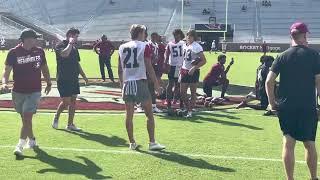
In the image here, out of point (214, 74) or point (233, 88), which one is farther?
point (233, 88)

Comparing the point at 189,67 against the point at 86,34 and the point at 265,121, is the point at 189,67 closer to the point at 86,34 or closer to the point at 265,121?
the point at 265,121

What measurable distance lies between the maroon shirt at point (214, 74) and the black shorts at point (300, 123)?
319 inches

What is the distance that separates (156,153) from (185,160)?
568 mm

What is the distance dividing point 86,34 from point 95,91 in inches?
1810

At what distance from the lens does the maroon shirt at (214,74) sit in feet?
45.9

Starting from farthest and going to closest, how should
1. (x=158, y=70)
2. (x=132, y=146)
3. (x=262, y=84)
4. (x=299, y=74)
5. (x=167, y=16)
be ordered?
(x=167, y=16) → (x=158, y=70) → (x=262, y=84) → (x=132, y=146) → (x=299, y=74)

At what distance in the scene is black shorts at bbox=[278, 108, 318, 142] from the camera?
582 cm

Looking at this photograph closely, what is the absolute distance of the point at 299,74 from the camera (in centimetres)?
582

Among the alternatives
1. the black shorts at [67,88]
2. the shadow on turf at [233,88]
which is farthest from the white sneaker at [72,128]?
the shadow on turf at [233,88]

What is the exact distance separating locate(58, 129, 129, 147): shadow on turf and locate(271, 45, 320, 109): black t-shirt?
334 cm

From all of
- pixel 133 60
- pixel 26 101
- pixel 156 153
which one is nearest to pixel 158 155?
pixel 156 153

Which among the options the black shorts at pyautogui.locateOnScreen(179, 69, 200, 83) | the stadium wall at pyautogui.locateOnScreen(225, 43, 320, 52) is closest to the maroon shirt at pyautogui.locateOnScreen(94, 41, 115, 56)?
the black shorts at pyautogui.locateOnScreen(179, 69, 200, 83)

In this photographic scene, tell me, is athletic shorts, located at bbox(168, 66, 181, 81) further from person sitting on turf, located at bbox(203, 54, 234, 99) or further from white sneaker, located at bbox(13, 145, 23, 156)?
white sneaker, located at bbox(13, 145, 23, 156)

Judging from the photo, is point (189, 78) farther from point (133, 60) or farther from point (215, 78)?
point (133, 60)
